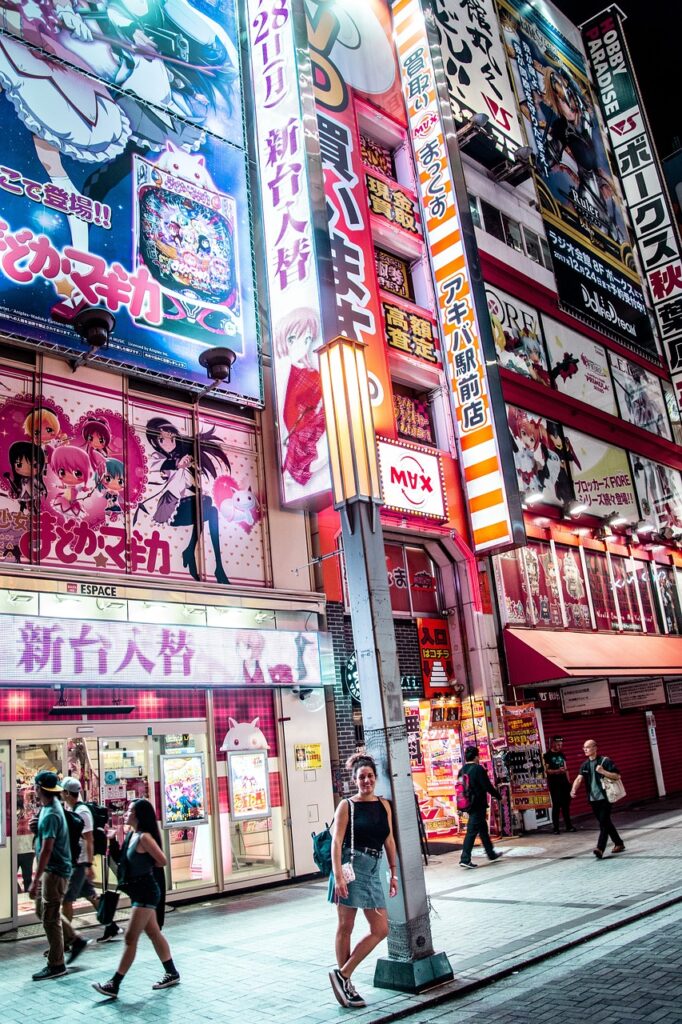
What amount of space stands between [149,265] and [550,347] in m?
12.1

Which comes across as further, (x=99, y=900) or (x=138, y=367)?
(x=138, y=367)

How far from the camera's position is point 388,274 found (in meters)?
17.5

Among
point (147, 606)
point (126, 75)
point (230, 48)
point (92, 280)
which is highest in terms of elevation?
point (230, 48)

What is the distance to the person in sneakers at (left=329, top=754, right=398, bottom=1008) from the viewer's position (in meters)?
6.02

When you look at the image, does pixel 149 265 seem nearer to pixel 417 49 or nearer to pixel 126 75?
pixel 126 75

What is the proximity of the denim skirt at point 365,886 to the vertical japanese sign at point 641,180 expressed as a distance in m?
21.0

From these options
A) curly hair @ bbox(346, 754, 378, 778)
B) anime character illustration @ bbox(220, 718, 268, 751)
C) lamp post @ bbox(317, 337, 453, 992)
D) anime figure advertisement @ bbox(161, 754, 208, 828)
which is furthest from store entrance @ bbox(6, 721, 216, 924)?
curly hair @ bbox(346, 754, 378, 778)

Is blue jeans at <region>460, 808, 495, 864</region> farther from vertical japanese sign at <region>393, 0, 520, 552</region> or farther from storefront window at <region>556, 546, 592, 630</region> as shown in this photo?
storefront window at <region>556, 546, 592, 630</region>

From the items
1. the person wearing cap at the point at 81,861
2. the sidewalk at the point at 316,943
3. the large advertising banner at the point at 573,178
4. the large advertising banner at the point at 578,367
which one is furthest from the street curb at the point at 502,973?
the large advertising banner at the point at 573,178

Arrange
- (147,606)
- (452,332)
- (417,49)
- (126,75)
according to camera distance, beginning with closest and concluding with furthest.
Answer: (147,606), (126,75), (452,332), (417,49)

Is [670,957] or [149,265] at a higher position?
[149,265]

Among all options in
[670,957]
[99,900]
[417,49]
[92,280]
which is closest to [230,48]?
[417,49]

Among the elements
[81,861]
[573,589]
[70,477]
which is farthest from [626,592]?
[81,861]

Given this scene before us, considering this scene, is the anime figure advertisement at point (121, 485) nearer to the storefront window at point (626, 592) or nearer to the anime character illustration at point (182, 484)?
the anime character illustration at point (182, 484)
